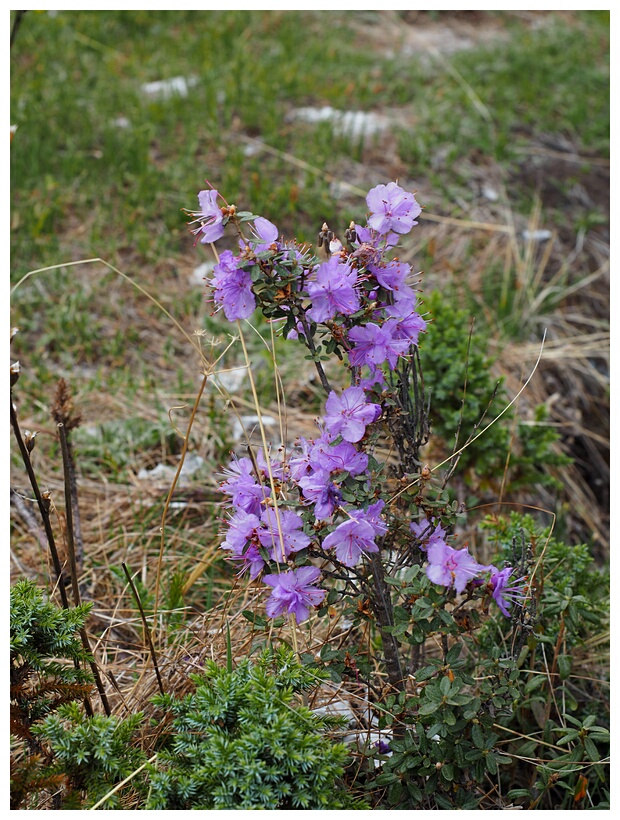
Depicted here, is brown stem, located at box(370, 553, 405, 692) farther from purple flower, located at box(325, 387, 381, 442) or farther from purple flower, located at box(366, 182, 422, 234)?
purple flower, located at box(366, 182, 422, 234)

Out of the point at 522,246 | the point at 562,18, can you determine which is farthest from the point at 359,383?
the point at 562,18

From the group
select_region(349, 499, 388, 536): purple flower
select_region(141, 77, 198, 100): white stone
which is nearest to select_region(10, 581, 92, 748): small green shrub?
select_region(349, 499, 388, 536): purple flower

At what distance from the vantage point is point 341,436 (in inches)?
59.7

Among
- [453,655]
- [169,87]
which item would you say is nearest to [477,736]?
[453,655]

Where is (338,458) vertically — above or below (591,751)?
above

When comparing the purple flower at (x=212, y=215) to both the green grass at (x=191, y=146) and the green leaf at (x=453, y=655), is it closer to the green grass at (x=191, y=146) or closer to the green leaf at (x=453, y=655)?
the green leaf at (x=453, y=655)

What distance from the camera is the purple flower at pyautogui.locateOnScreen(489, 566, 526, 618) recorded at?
160 cm

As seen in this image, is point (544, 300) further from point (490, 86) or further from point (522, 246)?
point (490, 86)

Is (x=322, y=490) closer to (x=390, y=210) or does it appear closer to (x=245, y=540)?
(x=245, y=540)

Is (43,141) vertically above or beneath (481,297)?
above

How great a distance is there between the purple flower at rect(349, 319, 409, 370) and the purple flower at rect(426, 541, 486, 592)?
1.23 ft

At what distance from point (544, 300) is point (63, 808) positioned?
3.19 metres

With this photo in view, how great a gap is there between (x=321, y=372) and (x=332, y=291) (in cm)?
Result: 17

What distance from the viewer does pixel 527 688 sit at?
5.69 ft
